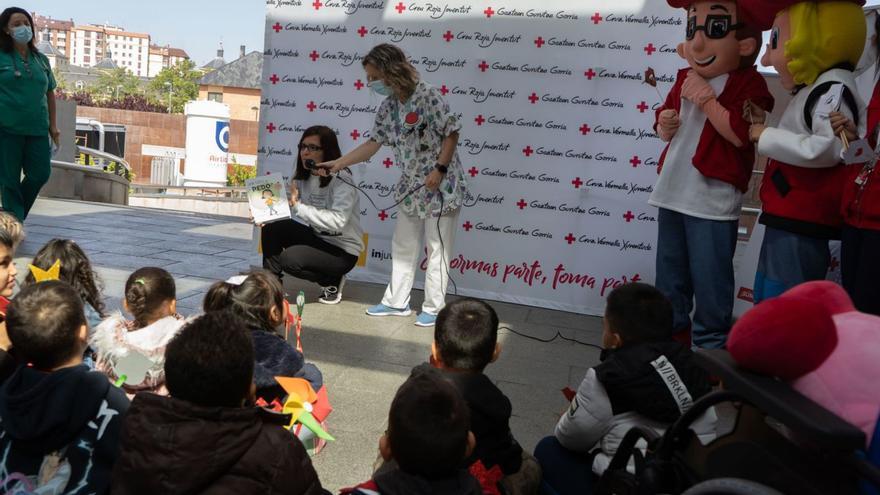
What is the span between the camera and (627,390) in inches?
87.3

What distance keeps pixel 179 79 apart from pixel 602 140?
65956 mm

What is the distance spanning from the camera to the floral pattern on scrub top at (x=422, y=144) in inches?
183

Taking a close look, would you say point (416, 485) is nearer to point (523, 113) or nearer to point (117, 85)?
point (523, 113)

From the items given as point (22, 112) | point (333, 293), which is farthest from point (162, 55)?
point (333, 293)

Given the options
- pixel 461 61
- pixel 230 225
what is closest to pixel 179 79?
pixel 230 225

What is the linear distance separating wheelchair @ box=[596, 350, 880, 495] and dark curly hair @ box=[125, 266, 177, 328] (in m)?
1.63

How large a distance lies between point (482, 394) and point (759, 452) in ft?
2.65

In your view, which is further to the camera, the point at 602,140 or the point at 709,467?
the point at 602,140

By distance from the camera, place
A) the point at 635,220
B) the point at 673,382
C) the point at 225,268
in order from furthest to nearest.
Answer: the point at 225,268 → the point at 635,220 → the point at 673,382

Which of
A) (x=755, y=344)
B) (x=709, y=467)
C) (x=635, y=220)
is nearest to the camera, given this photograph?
(x=755, y=344)

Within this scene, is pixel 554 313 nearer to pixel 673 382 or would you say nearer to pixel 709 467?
pixel 673 382

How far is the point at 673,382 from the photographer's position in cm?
219

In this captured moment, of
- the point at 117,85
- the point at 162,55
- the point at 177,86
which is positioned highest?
the point at 162,55

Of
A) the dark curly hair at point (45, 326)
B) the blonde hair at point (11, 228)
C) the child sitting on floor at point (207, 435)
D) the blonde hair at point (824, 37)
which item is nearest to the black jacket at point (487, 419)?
the child sitting on floor at point (207, 435)
